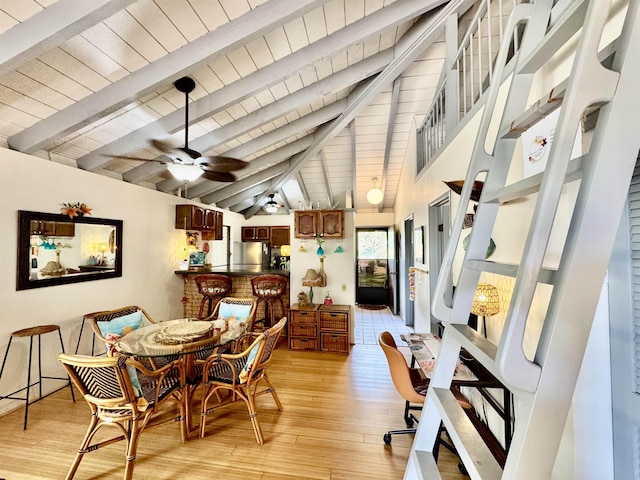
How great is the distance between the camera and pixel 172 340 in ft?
7.47

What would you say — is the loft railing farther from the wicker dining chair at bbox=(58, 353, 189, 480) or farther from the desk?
the wicker dining chair at bbox=(58, 353, 189, 480)

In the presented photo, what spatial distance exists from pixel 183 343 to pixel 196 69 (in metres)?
2.18

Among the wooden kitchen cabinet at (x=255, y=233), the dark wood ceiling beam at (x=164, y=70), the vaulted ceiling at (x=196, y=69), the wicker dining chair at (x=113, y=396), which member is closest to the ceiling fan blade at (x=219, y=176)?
the vaulted ceiling at (x=196, y=69)

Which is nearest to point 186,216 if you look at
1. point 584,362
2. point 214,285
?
point 214,285

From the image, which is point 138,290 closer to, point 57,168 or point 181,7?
point 57,168

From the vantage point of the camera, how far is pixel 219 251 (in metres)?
6.76

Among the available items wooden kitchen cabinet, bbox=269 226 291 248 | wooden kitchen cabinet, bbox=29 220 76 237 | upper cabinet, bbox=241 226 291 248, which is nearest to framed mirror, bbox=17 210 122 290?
wooden kitchen cabinet, bbox=29 220 76 237

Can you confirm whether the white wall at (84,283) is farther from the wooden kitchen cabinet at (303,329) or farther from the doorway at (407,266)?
the doorway at (407,266)

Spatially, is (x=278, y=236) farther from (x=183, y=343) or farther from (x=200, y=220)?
(x=183, y=343)

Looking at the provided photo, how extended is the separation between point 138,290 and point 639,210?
5.00 metres

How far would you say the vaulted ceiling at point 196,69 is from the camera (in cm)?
188

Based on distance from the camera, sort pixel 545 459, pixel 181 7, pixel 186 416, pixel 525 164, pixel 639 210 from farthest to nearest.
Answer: pixel 186 416
pixel 181 7
pixel 525 164
pixel 639 210
pixel 545 459

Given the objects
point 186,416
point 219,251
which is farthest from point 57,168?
point 219,251

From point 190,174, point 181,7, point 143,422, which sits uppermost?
point 181,7
